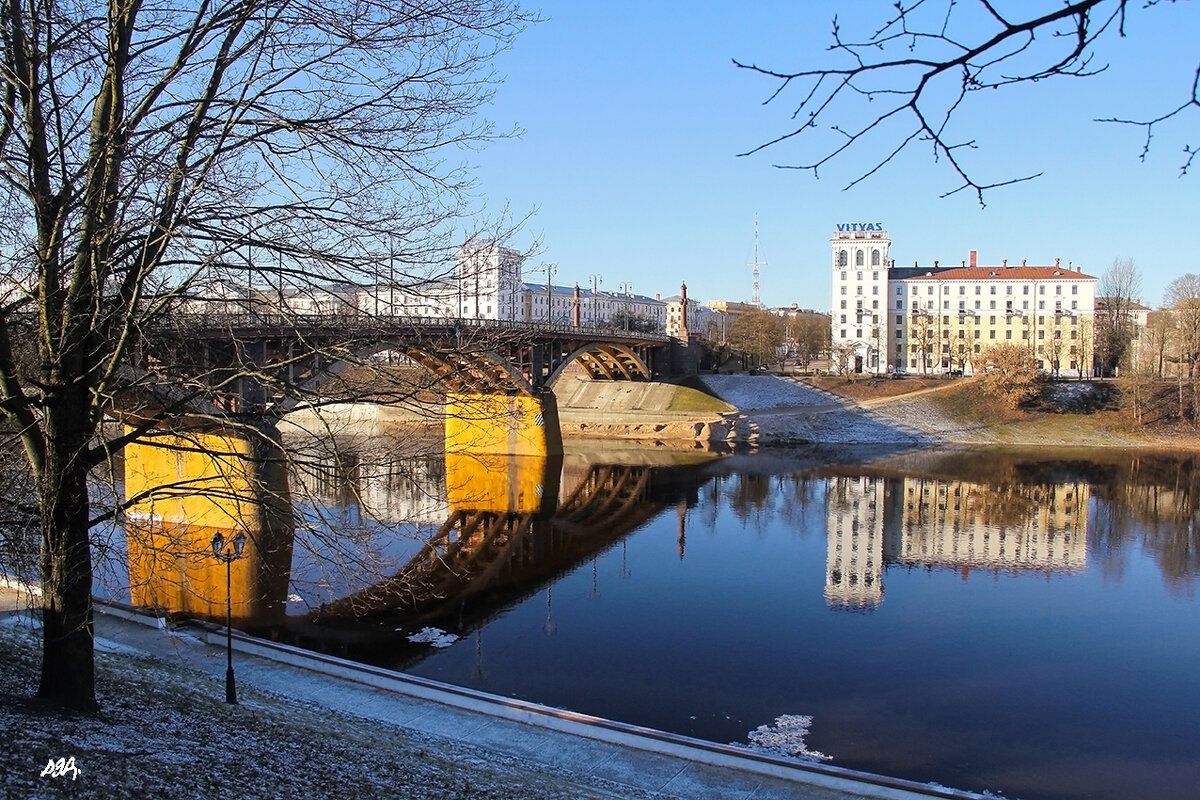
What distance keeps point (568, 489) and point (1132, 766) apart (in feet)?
86.0

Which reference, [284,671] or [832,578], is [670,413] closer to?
[832,578]

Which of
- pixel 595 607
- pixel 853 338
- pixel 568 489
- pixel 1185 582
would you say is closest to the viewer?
pixel 595 607

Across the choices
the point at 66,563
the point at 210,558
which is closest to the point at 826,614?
the point at 210,558

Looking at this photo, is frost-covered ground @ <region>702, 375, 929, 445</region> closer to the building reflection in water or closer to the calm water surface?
the building reflection in water

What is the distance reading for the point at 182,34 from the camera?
6973 millimetres

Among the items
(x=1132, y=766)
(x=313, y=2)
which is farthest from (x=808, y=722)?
(x=313, y=2)

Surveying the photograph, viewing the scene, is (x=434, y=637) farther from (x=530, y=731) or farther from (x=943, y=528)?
(x=943, y=528)

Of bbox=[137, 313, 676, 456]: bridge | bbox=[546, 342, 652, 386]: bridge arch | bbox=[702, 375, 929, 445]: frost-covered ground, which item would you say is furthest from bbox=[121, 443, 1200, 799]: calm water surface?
bbox=[546, 342, 652, 386]: bridge arch

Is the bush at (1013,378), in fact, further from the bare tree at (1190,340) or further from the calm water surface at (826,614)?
the calm water surface at (826,614)

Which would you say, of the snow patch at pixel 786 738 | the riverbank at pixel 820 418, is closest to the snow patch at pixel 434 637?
the snow patch at pixel 786 738

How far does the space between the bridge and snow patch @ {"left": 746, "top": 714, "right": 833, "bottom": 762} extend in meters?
5.73

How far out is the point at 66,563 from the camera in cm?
716

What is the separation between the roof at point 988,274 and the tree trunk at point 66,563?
76.6 m

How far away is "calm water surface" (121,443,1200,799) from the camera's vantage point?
1273 centimetres
